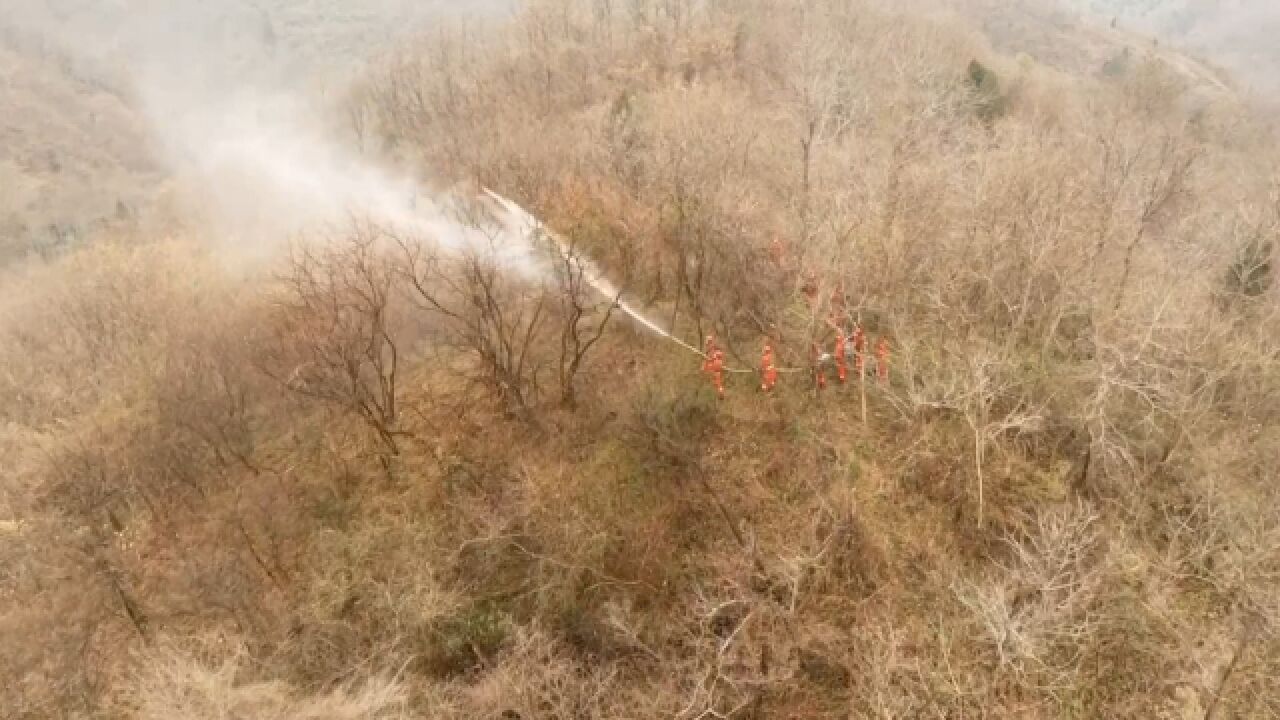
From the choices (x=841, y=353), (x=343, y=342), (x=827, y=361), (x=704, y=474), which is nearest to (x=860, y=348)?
(x=841, y=353)

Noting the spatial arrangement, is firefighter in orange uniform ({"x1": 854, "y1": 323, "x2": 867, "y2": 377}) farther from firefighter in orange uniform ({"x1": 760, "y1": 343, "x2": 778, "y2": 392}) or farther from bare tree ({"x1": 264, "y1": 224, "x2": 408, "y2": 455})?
bare tree ({"x1": 264, "y1": 224, "x2": 408, "y2": 455})

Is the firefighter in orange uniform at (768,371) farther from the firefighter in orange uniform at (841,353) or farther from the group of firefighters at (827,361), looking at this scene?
the firefighter in orange uniform at (841,353)

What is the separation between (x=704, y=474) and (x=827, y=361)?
5.40 meters

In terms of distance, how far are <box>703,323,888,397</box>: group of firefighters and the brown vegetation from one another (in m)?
0.67

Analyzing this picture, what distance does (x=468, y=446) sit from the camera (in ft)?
85.3

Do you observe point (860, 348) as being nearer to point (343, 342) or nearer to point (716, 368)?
point (716, 368)

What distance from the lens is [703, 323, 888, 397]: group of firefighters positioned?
23.7 m

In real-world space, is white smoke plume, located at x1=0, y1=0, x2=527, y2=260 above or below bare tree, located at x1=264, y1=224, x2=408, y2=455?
below

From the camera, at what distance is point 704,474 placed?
23734 mm

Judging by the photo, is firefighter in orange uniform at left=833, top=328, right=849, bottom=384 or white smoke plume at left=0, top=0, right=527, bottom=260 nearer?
firefighter in orange uniform at left=833, top=328, right=849, bottom=384

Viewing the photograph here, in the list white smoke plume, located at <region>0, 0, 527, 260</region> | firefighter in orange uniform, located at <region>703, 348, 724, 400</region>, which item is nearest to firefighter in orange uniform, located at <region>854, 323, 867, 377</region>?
firefighter in orange uniform, located at <region>703, 348, 724, 400</region>

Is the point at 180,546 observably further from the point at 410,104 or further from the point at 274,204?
the point at 410,104

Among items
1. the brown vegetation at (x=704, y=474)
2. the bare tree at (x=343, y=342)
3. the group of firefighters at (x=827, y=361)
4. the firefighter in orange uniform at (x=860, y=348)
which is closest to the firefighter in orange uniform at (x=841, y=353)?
the group of firefighters at (x=827, y=361)

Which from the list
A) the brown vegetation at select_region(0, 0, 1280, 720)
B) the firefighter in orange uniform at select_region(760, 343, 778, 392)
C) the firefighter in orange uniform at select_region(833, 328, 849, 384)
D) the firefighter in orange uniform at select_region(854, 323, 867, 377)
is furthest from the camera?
the firefighter in orange uniform at select_region(760, 343, 778, 392)
